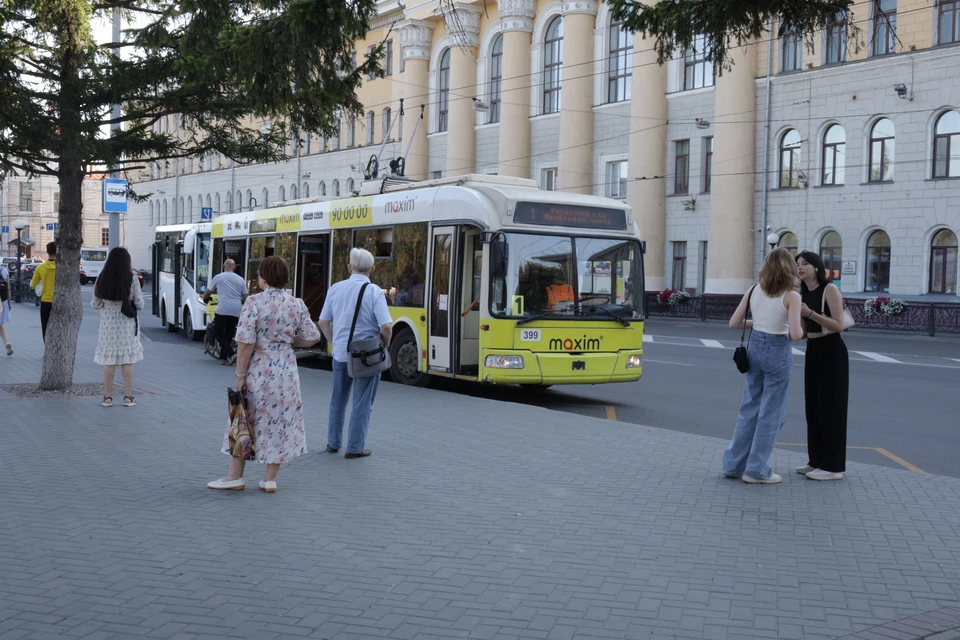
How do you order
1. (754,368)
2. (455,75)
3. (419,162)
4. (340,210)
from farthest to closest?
1. (419,162)
2. (455,75)
3. (340,210)
4. (754,368)

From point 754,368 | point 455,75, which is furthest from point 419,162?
point 754,368

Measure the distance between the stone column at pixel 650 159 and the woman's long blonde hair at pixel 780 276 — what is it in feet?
121

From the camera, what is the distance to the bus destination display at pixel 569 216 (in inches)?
565

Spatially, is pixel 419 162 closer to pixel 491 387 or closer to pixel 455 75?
pixel 455 75

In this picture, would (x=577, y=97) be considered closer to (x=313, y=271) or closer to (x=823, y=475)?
(x=313, y=271)

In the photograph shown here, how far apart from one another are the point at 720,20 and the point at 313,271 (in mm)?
11260

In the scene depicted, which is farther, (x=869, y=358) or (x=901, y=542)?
(x=869, y=358)

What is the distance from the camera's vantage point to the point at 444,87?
57.4 m

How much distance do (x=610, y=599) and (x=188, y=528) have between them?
8.74 feet

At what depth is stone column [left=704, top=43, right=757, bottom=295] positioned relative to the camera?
4122 cm

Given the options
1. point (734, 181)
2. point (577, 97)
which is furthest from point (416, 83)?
point (734, 181)

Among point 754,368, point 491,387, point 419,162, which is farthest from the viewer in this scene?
point 419,162

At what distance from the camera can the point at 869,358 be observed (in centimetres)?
2317

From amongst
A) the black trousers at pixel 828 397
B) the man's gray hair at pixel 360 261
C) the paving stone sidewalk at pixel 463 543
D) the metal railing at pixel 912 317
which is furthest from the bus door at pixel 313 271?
the metal railing at pixel 912 317
